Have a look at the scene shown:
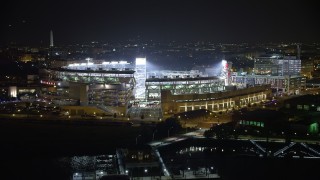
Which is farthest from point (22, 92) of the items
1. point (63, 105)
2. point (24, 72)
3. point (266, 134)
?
point (266, 134)

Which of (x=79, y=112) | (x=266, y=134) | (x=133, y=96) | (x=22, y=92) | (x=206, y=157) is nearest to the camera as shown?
(x=206, y=157)

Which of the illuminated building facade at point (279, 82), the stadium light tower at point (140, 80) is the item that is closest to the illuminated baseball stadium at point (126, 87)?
the stadium light tower at point (140, 80)

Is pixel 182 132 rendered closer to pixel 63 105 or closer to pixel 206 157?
pixel 206 157

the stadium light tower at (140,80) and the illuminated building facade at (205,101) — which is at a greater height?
the stadium light tower at (140,80)

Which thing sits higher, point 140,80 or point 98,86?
point 140,80

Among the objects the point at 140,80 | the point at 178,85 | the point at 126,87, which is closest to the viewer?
the point at 126,87

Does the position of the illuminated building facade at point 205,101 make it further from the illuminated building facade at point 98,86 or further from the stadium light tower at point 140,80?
the stadium light tower at point 140,80

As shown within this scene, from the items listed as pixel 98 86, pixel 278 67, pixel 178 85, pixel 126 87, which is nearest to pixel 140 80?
pixel 126 87

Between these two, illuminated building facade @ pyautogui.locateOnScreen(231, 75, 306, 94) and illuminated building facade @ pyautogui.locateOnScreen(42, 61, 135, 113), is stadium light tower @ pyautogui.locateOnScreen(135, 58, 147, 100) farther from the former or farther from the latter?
illuminated building facade @ pyautogui.locateOnScreen(231, 75, 306, 94)

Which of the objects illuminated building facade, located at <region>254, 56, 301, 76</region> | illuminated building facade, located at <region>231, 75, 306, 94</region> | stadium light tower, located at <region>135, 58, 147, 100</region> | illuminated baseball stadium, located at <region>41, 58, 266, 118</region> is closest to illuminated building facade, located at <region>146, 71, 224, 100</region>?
illuminated baseball stadium, located at <region>41, 58, 266, 118</region>

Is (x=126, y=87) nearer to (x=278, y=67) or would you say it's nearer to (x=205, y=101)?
(x=205, y=101)

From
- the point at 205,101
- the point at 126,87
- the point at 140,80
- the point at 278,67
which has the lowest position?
the point at 205,101
